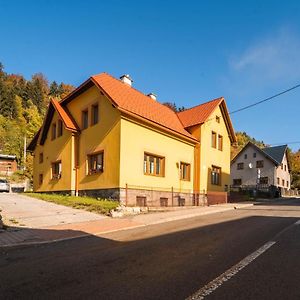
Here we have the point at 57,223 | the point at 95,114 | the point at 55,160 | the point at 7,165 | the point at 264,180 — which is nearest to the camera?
the point at 57,223

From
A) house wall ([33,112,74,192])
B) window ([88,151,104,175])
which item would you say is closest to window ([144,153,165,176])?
window ([88,151,104,175])

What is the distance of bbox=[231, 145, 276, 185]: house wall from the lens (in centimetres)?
5331

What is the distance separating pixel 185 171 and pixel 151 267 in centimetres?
1940

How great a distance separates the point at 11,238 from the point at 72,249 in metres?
2.31

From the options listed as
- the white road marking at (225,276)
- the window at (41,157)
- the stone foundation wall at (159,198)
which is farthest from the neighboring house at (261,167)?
the white road marking at (225,276)

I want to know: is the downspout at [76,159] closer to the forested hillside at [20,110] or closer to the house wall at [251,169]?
the forested hillside at [20,110]

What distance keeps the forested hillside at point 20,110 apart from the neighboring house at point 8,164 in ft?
6.50

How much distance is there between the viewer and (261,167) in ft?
179

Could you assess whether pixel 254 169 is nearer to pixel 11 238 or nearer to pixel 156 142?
pixel 156 142

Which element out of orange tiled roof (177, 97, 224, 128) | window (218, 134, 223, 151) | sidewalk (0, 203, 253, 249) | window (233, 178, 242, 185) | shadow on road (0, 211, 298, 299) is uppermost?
orange tiled roof (177, 97, 224, 128)

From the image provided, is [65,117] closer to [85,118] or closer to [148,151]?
[85,118]

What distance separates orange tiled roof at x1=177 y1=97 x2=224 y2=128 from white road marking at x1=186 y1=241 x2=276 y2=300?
1934 centimetres

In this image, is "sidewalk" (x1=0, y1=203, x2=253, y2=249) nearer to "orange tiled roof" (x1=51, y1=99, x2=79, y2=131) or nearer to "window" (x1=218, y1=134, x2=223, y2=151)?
"orange tiled roof" (x1=51, y1=99, x2=79, y2=131)

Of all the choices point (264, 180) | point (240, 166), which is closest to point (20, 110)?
point (240, 166)
